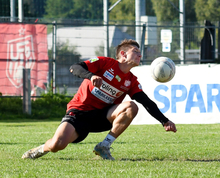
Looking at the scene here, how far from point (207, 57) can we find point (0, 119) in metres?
7.12

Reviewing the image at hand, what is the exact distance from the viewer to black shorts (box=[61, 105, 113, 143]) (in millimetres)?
5520

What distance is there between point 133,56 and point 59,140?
1402 millimetres

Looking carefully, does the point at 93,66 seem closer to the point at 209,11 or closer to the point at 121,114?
the point at 121,114

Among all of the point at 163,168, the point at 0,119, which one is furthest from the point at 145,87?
the point at 163,168

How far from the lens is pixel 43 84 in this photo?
13969mm

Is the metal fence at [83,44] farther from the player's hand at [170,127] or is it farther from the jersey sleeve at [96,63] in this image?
the player's hand at [170,127]

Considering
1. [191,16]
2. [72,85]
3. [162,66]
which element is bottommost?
[72,85]

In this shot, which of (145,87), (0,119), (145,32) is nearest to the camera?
(145,87)

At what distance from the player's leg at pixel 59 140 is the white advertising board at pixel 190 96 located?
5635mm

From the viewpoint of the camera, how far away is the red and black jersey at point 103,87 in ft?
18.3

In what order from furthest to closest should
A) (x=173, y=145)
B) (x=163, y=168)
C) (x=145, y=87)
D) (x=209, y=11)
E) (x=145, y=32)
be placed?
(x=209, y=11)
(x=145, y=32)
(x=145, y=87)
(x=173, y=145)
(x=163, y=168)

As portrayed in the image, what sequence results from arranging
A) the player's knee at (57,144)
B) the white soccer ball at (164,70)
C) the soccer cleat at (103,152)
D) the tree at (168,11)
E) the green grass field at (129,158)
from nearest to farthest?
the green grass field at (129,158)
the player's knee at (57,144)
the soccer cleat at (103,152)
the white soccer ball at (164,70)
the tree at (168,11)

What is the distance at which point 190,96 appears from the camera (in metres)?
10.8

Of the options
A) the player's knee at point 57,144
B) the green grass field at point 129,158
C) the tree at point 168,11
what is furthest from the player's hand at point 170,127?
the tree at point 168,11
